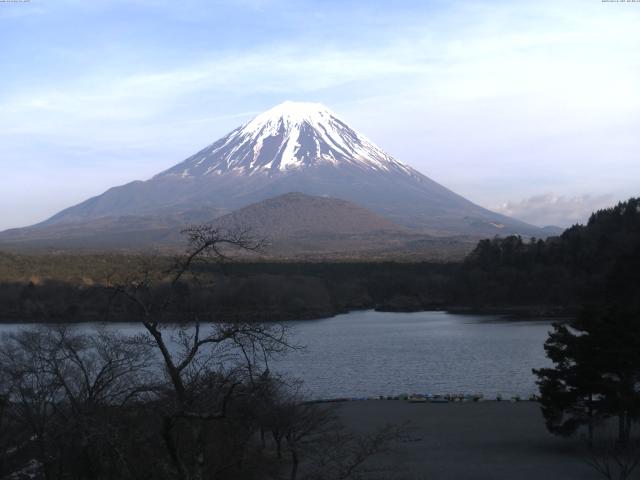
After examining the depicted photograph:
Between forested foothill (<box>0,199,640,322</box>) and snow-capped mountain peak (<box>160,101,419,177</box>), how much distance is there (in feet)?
301

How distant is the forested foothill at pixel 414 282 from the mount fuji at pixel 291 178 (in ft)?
252

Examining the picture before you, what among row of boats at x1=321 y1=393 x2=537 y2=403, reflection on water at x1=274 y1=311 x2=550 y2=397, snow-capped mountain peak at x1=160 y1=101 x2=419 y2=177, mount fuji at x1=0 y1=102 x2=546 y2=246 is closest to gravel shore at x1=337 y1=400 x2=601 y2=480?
row of boats at x1=321 y1=393 x2=537 y2=403

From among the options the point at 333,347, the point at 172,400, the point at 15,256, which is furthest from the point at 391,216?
the point at 172,400

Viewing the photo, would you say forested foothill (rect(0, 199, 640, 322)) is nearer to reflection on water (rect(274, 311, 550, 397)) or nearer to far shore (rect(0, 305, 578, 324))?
far shore (rect(0, 305, 578, 324))

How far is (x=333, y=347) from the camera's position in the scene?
27172mm

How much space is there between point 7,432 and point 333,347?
730 inches

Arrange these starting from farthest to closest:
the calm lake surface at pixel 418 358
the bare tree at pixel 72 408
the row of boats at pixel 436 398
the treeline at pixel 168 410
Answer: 1. the calm lake surface at pixel 418 358
2. the row of boats at pixel 436 398
3. the bare tree at pixel 72 408
4. the treeline at pixel 168 410

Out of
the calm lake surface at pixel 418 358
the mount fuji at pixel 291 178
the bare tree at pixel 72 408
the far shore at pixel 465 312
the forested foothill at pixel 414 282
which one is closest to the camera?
the bare tree at pixel 72 408

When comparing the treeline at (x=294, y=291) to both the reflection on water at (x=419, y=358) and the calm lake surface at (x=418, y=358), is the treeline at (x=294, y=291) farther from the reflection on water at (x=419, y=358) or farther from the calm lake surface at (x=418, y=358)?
the reflection on water at (x=419, y=358)

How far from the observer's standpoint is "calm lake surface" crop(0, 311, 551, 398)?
62.7 feet

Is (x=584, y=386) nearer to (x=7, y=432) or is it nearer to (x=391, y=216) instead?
(x=7, y=432)

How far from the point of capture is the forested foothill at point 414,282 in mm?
40500

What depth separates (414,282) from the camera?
52406 millimetres

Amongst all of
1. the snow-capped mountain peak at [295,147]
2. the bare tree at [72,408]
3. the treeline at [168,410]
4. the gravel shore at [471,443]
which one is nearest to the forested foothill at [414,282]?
the gravel shore at [471,443]
